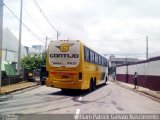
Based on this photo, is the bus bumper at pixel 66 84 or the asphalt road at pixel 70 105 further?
the bus bumper at pixel 66 84

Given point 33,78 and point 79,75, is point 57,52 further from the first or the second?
point 33,78

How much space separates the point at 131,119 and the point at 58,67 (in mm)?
11022

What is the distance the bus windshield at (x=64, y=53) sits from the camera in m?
22.5

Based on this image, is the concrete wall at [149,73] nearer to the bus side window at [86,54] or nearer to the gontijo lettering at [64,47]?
the bus side window at [86,54]

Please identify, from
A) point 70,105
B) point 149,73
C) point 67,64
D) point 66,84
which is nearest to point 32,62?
point 149,73

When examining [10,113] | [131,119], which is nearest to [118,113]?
[131,119]

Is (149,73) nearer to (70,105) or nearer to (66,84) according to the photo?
(66,84)

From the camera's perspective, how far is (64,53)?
75.1ft

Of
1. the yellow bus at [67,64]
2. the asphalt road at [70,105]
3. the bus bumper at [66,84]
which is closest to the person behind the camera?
the asphalt road at [70,105]

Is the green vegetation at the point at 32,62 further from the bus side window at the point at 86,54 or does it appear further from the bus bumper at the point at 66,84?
the bus bumper at the point at 66,84

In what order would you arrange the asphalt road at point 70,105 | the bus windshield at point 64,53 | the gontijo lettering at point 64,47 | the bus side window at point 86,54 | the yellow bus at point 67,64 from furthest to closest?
the bus side window at point 86,54, the gontijo lettering at point 64,47, the bus windshield at point 64,53, the yellow bus at point 67,64, the asphalt road at point 70,105

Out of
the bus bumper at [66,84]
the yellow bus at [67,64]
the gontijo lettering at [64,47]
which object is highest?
the gontijo lettering at [64,47]

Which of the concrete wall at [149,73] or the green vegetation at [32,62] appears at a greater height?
the green vegetation at [32,62]

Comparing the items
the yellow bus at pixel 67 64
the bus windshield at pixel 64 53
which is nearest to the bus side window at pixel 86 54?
the yellow bus at pixel 67 64
